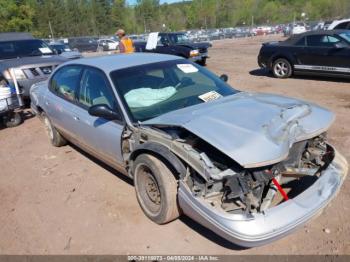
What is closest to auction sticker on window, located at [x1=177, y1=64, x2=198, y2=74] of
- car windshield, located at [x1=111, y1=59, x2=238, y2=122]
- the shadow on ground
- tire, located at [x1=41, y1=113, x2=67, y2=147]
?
car windshield, located at [x1=111, y1=59, x2=238, y2=122]

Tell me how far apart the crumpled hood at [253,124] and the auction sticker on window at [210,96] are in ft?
0.52

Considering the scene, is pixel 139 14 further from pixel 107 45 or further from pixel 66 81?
pixel 66 81

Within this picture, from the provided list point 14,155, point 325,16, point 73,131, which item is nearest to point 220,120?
point 73,131

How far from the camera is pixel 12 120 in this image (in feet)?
24.3

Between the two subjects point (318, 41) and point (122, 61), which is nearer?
point (122, 61)

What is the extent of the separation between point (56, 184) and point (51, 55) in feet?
21.1

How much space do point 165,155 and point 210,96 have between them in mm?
1145

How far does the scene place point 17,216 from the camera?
376 centimetres

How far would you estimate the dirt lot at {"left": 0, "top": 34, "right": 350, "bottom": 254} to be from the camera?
3037mm

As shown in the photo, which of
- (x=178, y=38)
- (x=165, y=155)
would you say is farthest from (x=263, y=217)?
(x=178, y=38)

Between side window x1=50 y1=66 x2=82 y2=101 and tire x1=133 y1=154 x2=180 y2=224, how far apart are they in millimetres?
1748

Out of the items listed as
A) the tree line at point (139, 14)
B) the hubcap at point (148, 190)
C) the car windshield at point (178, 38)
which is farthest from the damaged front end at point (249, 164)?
the tree line at point (139, 14)

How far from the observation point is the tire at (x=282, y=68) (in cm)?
1053

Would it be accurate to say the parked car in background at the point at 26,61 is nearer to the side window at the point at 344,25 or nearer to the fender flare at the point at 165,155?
the fender flare at the point at 165,155
